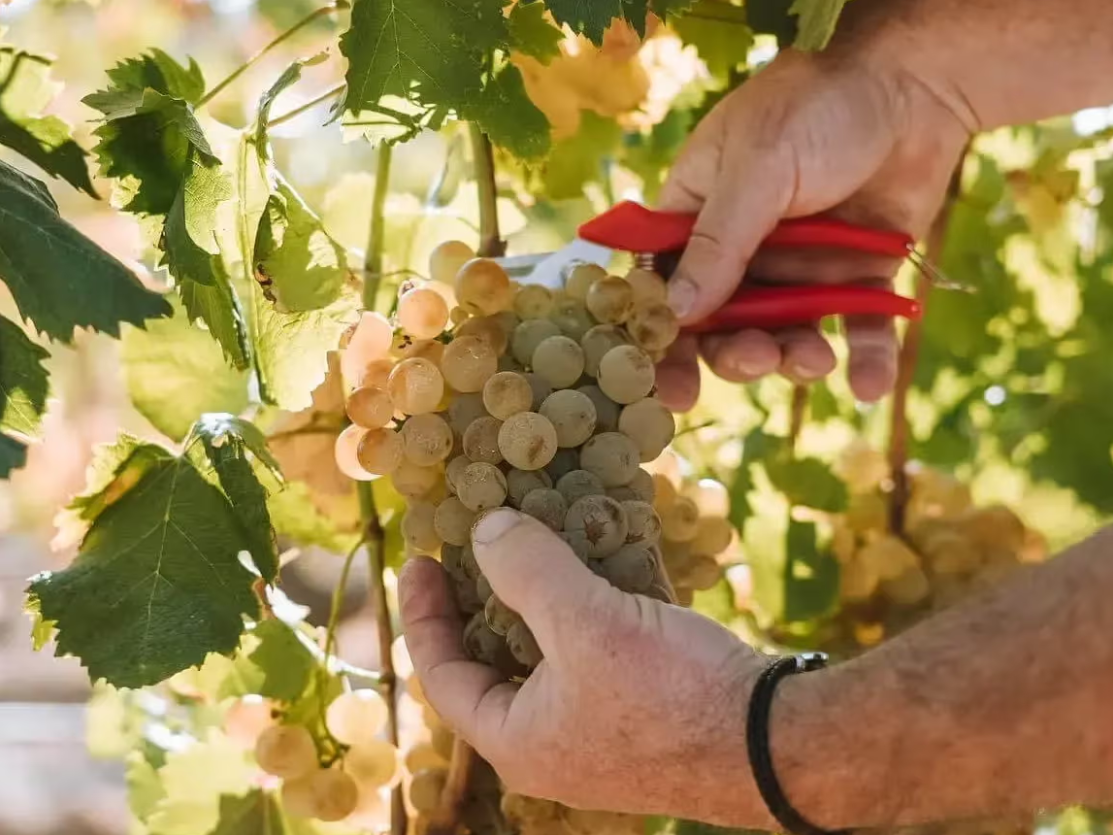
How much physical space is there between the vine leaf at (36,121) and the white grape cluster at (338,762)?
35cm

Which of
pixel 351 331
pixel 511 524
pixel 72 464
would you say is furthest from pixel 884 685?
pixel 72 464

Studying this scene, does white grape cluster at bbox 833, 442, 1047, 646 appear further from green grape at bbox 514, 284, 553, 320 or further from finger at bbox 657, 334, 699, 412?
green grape at bbox 514, 284, 553, 320

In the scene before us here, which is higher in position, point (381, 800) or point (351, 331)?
point (351, 331)

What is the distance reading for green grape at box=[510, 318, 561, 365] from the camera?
59 centimetres

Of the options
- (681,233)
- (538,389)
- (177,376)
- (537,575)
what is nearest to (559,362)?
(538,389)

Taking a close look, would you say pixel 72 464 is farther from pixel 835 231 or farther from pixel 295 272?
pixel 835 231

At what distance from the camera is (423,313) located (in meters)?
0.61

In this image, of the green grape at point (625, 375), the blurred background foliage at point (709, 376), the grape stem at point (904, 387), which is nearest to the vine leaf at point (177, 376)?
the blurred background foliage at point (709, 376)

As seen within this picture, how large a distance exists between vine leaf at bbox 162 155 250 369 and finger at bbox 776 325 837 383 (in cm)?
41

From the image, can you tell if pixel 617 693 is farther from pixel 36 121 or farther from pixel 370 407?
pixel 36 121

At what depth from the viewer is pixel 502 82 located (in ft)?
2.10

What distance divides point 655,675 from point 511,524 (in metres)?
0.09

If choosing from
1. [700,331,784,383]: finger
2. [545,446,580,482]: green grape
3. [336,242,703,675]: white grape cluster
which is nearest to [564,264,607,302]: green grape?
[336,242,703,675]: white grape cluster

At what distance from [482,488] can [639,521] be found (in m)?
0.08
